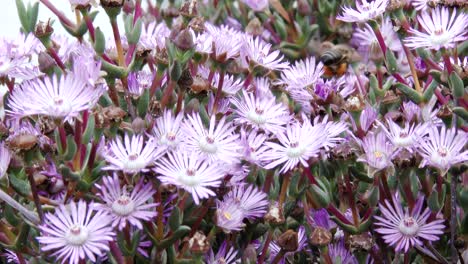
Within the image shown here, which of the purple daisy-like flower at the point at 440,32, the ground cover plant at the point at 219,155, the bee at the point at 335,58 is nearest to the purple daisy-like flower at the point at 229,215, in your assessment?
the ground cover plant at the point at 219,155

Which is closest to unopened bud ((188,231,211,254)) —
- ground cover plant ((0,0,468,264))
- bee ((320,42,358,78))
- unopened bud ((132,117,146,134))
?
ground cover plant ((0,0,468,264))

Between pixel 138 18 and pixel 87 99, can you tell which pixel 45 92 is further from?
pixel 138 18

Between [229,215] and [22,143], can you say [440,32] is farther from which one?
[22,143]

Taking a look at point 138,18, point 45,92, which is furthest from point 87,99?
point 138,18

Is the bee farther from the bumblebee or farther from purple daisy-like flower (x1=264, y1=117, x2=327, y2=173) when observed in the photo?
purple daisy-like flower (x1=264, y1=117, x2=327, y2=173)

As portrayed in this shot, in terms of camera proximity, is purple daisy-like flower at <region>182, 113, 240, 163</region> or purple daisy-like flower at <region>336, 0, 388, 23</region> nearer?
purple daisy-like flower at <region>182, 113, 240, 163</region>

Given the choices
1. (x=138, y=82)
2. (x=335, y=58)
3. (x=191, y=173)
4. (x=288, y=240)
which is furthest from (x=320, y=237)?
(x=335, y=58)

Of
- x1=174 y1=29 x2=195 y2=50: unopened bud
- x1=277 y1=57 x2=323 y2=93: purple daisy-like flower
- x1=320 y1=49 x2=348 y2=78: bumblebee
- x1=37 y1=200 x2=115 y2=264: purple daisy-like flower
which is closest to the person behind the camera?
x1=37 y1=200 x2=115 y2=264: purple daisy-like flower
